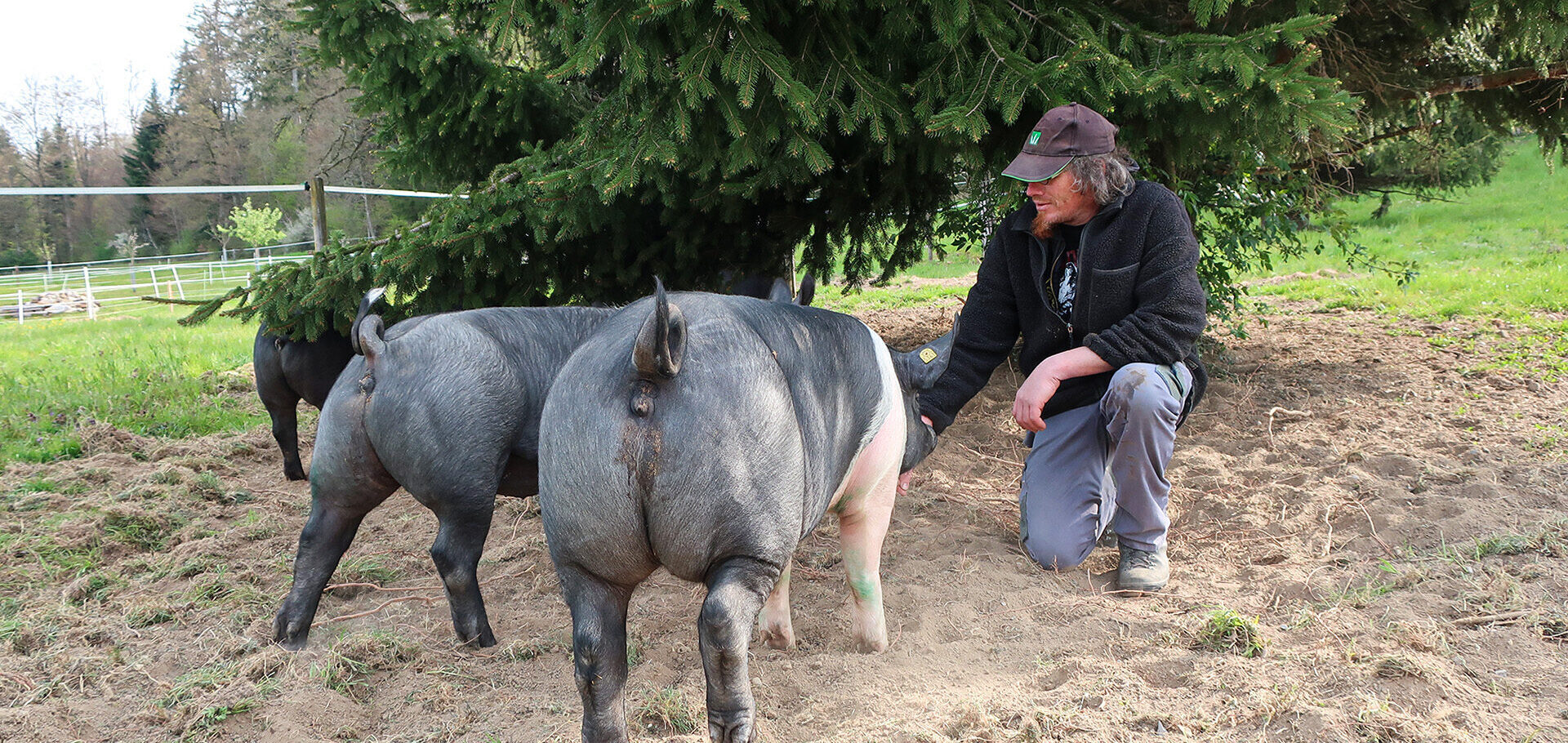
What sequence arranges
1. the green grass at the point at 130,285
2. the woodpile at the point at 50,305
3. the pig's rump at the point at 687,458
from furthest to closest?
the green grass at the point at 130,285 < the woodpile at the point at 50,305 < the pig's rump at the point at 687,458

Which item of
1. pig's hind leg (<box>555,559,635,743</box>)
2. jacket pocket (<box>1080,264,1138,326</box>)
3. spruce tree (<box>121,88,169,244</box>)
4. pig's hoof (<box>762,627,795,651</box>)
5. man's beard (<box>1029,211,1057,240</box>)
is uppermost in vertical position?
spruce tree (<box>121,88,169,244</box>)

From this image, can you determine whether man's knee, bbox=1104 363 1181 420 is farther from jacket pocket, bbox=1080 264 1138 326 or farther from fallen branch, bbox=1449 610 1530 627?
fallen branch, bbox=1449 610 1530 627

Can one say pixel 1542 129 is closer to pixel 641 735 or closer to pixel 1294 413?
pixel 1294 413

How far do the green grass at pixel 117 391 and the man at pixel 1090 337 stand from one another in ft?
13.3

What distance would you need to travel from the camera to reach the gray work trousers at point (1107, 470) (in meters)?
3.27

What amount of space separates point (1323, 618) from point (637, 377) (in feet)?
7.00

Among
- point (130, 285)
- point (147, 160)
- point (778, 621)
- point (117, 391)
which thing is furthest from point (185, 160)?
point (778, 621)

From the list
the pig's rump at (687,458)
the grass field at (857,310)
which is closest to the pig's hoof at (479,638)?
the pig's rump at (687,458)

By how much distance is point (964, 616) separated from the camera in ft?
9.96

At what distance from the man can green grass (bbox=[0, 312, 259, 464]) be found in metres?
4.06

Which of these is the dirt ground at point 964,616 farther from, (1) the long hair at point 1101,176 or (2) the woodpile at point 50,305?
(2) the woodpile at point 50,305

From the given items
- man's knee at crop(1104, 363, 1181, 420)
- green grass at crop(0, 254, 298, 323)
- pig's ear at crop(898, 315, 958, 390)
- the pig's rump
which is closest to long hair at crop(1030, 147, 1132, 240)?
man's knee at crop(1104, 363, 1181, 420)

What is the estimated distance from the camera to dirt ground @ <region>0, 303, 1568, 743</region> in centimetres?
238

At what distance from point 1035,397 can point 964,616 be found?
77 cm
